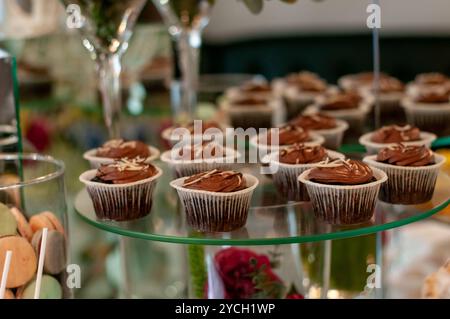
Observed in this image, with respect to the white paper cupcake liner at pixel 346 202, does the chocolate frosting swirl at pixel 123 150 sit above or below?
above

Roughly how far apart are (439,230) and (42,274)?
1.12 meters

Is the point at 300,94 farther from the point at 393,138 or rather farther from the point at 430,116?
the point at 393,138

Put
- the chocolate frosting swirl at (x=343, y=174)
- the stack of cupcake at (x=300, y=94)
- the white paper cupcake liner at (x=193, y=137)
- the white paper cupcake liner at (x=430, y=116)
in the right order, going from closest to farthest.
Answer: the chocolate frosting swirl at (x=343, y=174), the white paper cupcake liner at (x=193, y=137), the white paper cupcake liner at (x=430, y=116), the stack of cupcake at (x=300, y=94)

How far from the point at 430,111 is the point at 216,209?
21.5 inches

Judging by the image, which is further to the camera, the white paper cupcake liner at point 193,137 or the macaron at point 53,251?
the white paper cupcake liner at point 193,137

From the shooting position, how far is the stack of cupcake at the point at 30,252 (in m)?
0.76

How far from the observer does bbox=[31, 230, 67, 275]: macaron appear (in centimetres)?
78

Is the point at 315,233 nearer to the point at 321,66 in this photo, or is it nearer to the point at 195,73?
→ the point at 195,73

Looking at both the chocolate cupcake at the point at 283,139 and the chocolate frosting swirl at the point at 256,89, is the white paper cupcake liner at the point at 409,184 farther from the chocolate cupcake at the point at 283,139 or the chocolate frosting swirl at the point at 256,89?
the chocolate frosting swirl at the point at 256,89

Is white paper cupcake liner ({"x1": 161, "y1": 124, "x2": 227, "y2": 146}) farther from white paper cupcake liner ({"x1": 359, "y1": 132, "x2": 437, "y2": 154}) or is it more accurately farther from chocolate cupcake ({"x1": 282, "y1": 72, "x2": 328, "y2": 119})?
chocolate cupcake ({"x1": 282, "y1": 72, "x2": 328, "y2": 119})

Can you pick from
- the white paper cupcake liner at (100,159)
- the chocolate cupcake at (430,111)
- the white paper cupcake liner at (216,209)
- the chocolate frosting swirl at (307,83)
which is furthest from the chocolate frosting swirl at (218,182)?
the chocolate frosting swirl at (307,83)

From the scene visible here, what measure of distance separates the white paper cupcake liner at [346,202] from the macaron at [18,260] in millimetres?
325

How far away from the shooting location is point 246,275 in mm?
919
